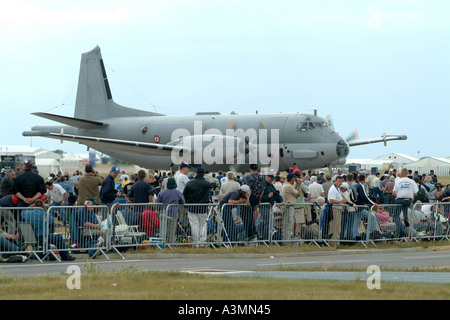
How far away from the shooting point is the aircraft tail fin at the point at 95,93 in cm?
5234

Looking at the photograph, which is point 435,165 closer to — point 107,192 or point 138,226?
point 107,192

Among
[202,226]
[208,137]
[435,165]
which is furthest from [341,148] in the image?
[435,165]

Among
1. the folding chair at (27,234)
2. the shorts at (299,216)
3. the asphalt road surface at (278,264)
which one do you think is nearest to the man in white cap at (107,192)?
the asphalt road surface at (278,264)

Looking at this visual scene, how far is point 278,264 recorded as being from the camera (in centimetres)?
1577

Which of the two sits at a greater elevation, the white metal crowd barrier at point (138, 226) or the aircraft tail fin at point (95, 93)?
the aircraft tail fin at point (95, 93)

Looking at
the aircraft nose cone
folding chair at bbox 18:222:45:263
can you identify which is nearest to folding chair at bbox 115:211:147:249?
folding chair at bbox 18:222:45:263

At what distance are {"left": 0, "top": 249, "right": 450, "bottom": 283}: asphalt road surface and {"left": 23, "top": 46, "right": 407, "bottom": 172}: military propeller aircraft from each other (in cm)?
2055

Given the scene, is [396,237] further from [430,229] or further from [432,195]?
[432,195]

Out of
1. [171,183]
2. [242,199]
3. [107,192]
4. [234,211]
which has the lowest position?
[234,211]

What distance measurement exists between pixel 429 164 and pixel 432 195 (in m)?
63.9

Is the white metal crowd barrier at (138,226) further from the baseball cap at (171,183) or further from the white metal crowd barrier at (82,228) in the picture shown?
the baseball cap at (171,183)

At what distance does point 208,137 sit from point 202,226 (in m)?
22.7

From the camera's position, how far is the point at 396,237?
21.2 m

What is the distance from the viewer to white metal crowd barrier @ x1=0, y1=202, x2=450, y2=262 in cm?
1619
